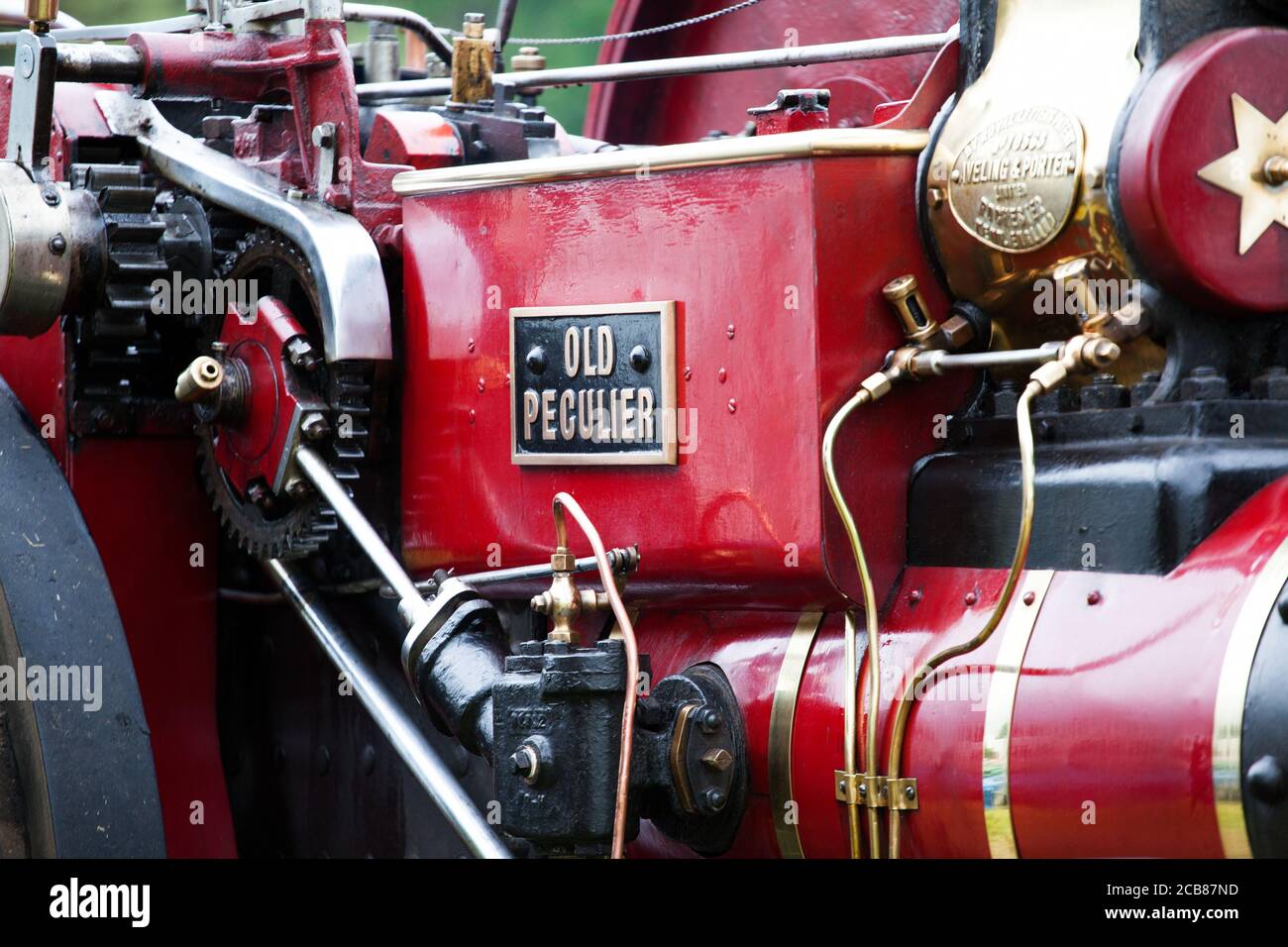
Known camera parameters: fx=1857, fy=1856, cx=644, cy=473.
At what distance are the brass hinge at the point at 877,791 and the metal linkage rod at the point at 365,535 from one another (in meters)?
0.57

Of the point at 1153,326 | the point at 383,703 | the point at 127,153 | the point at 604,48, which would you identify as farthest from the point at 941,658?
the point at 604,48

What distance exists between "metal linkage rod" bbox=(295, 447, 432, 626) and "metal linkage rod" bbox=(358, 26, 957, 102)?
0.94 metres

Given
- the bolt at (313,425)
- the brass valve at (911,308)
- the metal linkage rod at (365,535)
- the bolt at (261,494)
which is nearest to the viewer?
the brass valve at (911,308)

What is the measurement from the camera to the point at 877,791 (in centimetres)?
214

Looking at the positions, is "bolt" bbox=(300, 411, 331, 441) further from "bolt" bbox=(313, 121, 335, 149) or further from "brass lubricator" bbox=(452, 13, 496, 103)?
"brass lubricator" bbox=(452, 13, 496, 103)

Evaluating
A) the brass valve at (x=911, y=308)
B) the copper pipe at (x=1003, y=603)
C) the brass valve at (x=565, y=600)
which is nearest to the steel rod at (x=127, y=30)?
the brass valve at (x=565, y=600)

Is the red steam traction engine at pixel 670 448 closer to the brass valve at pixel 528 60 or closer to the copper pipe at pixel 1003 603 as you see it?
the copper pipe at pixel 1003 603

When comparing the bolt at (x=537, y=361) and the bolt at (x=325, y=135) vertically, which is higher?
the bolt at (x=325, y=135)

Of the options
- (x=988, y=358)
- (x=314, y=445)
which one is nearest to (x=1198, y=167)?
(x=988, y=358)

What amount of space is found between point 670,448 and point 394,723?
0.55 meters

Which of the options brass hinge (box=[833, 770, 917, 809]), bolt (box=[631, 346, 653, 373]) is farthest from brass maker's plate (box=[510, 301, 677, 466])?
brass hinge (box=[833, 770, 917, 809])

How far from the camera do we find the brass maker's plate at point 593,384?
2.32m

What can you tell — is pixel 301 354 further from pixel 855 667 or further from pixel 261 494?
pixel 855 667

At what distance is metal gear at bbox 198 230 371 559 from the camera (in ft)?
8.57
